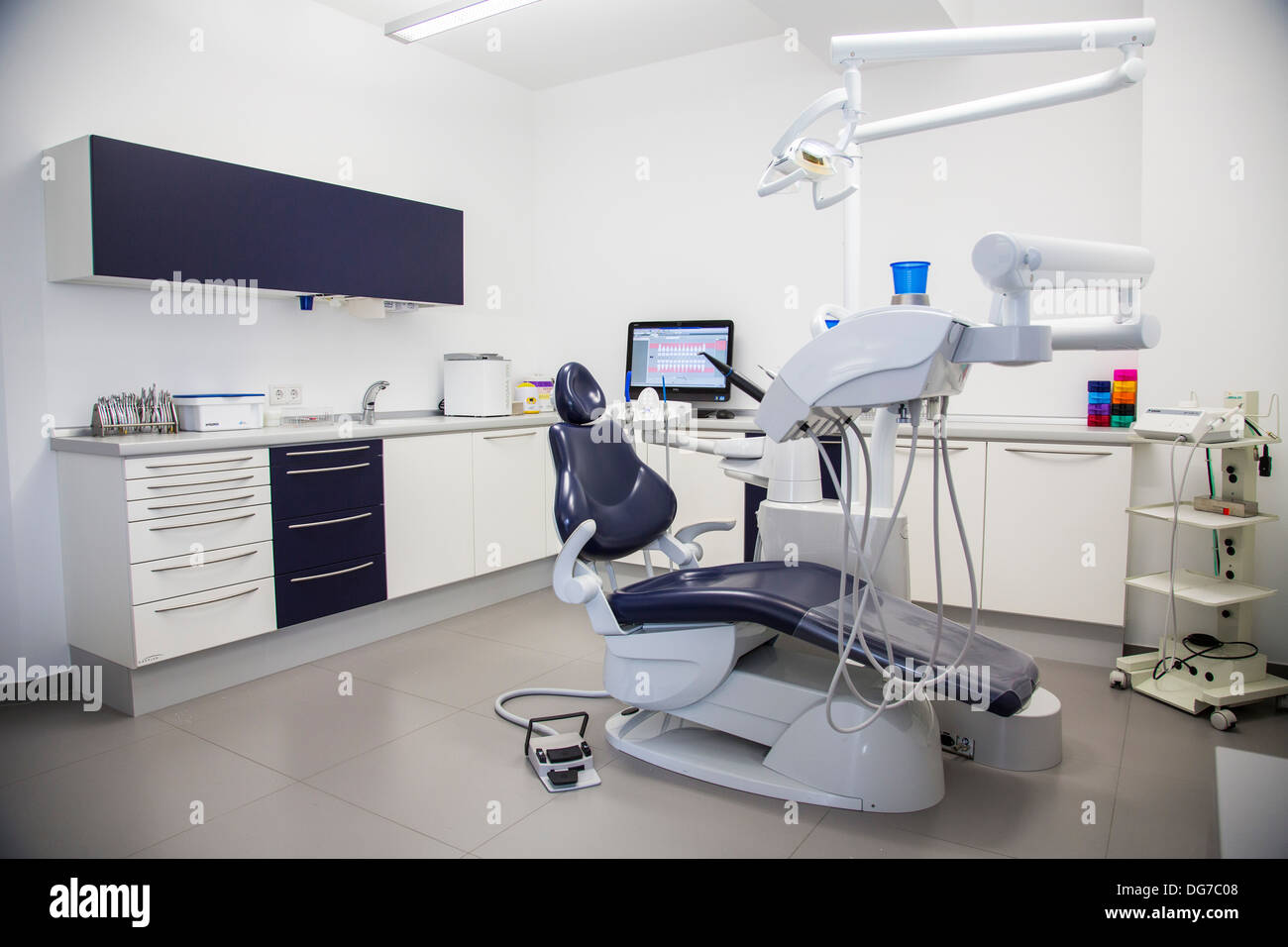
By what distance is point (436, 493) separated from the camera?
3.92m

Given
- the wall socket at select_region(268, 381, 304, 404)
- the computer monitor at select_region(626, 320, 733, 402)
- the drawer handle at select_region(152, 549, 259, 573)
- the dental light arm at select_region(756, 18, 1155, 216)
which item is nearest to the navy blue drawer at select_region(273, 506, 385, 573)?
the drawer handle at select_region(152, 549, 259, 573)

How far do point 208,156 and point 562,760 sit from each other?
2.90 metres

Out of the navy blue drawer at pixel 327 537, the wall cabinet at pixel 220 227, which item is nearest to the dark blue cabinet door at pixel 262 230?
the wall cabinet at pixel 220 227

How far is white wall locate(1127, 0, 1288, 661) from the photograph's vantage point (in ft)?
10.2

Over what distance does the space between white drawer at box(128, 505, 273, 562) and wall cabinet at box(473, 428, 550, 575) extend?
1.12m

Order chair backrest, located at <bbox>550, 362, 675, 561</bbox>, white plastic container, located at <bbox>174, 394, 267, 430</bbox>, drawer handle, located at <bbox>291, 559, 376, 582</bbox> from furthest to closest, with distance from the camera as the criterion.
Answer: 1. drawer handle, located at <bbox>291, 559, 376, 582</bbox>
2. white plastic container, located at <bbox>174, 394, 267, 430</bbox>
3. chair backrest, located at <bbox>550, 362, 675, 561</bbox>

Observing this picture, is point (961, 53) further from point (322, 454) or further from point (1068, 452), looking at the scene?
point (322, 454)

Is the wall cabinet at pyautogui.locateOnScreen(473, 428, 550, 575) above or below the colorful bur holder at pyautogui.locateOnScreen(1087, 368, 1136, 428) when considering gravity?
below

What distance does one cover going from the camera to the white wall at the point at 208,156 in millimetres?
3023

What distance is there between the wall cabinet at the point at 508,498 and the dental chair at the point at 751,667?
1565 mm
